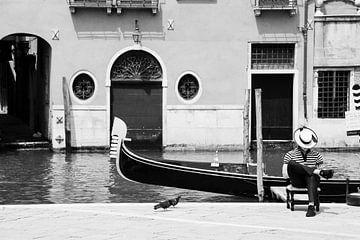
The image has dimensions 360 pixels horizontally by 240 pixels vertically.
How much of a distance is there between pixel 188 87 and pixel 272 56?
2298 mm

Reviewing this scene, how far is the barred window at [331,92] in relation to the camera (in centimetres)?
2069

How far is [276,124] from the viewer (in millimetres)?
20766

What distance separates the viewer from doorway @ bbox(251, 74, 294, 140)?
68.0 ft

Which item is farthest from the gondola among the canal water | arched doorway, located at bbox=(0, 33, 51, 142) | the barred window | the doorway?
the barred window

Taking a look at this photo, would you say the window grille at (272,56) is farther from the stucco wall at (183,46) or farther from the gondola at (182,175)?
the gondola at (182,175)

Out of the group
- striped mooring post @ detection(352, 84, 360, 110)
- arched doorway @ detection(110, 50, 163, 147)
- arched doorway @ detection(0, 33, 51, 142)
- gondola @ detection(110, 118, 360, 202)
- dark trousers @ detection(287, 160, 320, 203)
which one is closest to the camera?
dark trousers @ detection(287, 160, 320, 203)

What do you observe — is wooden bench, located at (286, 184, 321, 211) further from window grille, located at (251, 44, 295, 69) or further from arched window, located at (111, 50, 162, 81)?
window grille, located at (251, 44, 295, 69)

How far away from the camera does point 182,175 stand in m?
12.0

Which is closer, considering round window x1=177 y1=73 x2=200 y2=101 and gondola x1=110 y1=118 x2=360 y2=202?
gondola x1=110 y1=118 x2=360 y2=202

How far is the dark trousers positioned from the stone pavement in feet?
0.80

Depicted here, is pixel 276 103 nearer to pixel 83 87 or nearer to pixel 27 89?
pixel 83 87

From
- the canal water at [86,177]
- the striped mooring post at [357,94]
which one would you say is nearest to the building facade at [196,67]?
the canal water at [86,177]

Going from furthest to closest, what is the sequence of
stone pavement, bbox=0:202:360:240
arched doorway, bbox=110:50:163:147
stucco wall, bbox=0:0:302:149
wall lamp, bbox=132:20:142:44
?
arched doorway, bbox=110:50:163:147 < wall lamp, bbox=132:20:142:44 < stucco wall, bbox=0:0:302:149 < stone pavement, bbox=0:202:360:240

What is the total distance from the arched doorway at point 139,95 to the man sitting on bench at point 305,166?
1175cm
